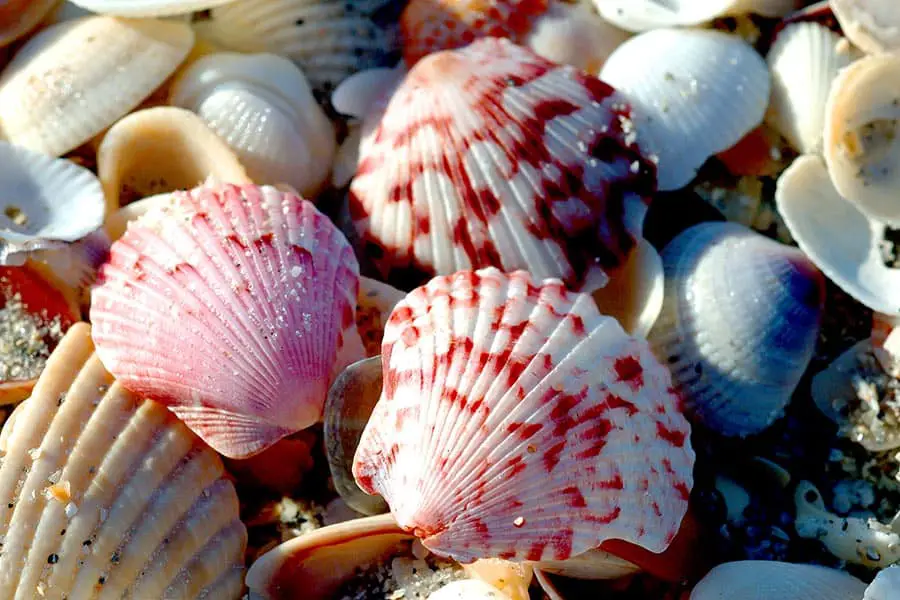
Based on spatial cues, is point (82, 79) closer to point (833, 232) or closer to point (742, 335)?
point (742, 335)

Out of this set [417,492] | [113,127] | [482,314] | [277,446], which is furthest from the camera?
[113,127]

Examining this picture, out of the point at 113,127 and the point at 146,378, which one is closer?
the point at 146,378

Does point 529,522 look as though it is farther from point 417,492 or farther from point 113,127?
point 113,127

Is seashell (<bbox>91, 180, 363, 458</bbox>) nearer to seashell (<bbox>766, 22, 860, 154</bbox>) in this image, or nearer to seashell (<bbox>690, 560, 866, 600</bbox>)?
seashell (<bbox>690, 560, 866, 600</bbox>)

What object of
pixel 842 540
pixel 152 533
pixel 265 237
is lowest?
pixel 842 540

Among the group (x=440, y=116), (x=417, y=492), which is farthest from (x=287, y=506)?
(x=440, y=116)

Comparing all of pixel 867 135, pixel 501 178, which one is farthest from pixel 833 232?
pixel 501 178
